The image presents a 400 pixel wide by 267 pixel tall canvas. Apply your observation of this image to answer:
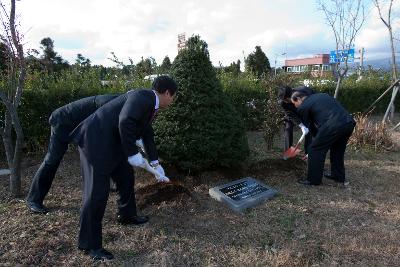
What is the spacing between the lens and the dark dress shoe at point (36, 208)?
4094 mm

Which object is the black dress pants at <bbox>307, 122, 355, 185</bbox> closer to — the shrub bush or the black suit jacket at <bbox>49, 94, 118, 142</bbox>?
the shrub bush

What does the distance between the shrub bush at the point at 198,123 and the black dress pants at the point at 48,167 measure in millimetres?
1309

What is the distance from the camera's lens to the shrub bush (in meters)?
4.90

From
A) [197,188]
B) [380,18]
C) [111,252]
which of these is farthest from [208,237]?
[380,18]

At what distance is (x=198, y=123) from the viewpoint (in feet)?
16.2

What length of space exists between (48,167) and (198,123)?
1.85 meters

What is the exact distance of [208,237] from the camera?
3.76 m

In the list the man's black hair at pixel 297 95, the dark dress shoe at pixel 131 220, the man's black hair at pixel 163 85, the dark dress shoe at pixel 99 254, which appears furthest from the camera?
the man's black hair at pixel 297 95

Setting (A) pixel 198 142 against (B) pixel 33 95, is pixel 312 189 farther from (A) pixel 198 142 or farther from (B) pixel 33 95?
(B) pixel 33 95

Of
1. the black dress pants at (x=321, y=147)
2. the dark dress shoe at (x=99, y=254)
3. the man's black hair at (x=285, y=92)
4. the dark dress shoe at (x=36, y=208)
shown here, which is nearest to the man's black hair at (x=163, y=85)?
the dark dress shoe at (x=99, y=254)

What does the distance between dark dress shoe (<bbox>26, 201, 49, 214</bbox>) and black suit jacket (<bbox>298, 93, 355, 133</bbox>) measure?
3425 mm

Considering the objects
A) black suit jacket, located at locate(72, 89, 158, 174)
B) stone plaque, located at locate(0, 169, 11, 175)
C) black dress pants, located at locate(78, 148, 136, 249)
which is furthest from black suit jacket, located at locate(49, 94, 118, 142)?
stone plaque, located at locate(0, 169, 11, 175)

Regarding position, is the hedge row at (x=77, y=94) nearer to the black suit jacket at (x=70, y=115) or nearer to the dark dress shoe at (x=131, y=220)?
the black suit jacket at (x=70, y=115)

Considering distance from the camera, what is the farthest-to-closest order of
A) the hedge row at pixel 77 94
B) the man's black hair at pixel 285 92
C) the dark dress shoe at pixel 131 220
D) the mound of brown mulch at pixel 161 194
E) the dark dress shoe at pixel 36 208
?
the hedge row at pixel 77 94
the man's black hair at pixel 285 92
the mound of brown mulch at pixel 161 194
the dark dress shoe at pixel 36 208
the dark dress shoe at pixel 131 220
